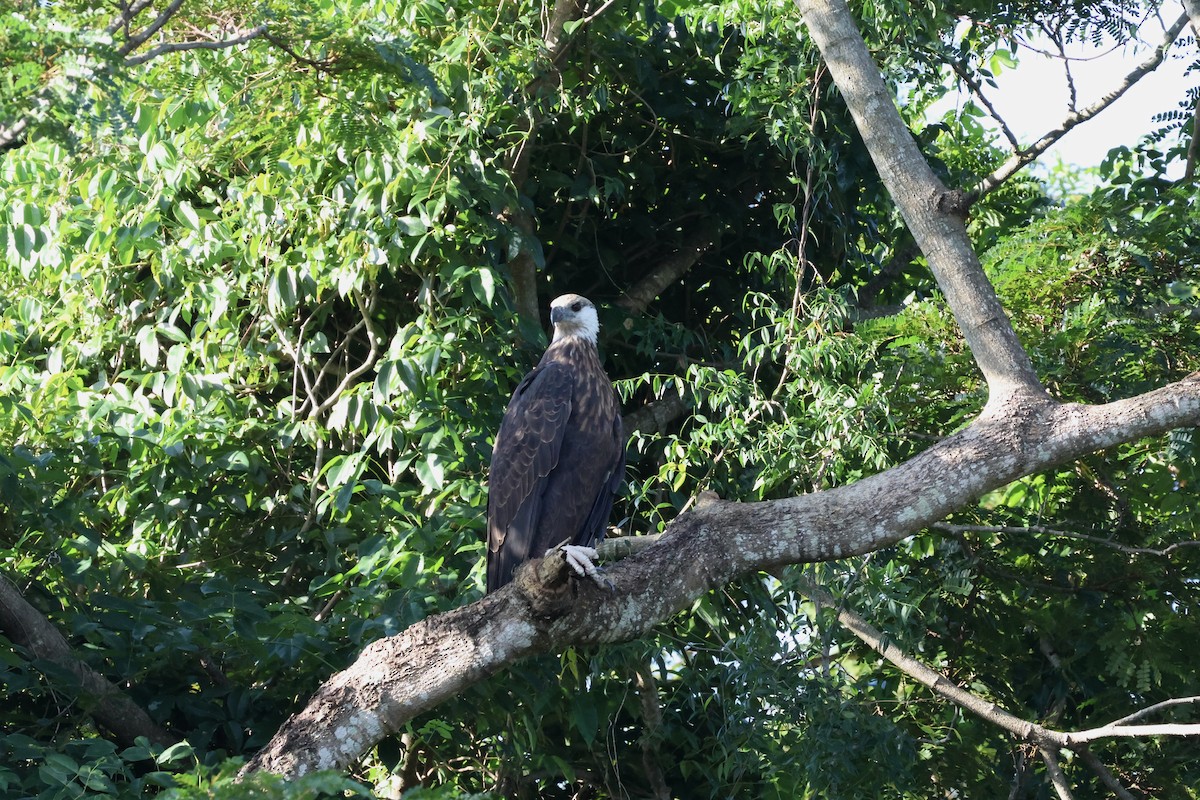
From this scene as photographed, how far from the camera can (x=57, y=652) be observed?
11.8 feet

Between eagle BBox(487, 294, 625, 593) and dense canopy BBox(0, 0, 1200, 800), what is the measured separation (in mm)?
275

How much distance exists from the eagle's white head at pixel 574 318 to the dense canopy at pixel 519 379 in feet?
0.63

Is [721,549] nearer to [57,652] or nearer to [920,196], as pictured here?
[920,196]

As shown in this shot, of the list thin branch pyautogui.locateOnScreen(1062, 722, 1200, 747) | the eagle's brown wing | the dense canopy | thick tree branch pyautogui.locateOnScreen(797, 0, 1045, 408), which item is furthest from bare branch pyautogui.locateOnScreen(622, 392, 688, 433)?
thin branch pyautogui.locateOnScreen(1062, 722, 1200, 747)

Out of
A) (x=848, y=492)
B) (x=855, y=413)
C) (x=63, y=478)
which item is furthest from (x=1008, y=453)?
(x=63, y=478)

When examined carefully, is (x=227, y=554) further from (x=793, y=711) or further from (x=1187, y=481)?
(x=1187, y=481)

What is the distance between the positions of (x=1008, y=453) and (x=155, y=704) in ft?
9.13

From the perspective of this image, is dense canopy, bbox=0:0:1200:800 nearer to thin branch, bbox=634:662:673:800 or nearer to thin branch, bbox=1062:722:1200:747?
thin branch, bbox=634:662:673:800

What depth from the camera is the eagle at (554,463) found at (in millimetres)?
4023

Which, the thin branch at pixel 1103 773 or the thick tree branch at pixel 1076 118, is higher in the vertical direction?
the thick tree branch at pixel 1076 118

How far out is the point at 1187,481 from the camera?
4281 mm

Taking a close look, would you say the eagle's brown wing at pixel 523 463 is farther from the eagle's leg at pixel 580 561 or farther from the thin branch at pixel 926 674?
the thin branch at pixel 926 674

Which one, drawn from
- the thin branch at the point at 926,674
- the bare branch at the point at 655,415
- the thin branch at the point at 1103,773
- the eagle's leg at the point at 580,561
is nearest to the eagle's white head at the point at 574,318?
the bare branch at the point at 655,415

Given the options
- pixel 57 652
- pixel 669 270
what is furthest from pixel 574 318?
pixel 57 652
